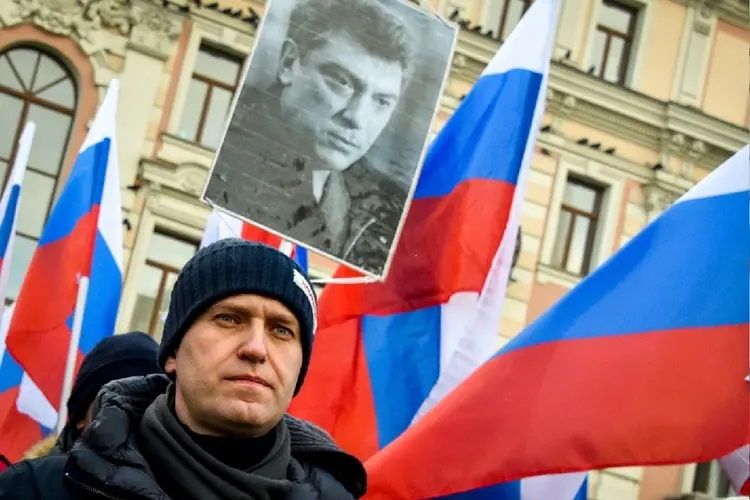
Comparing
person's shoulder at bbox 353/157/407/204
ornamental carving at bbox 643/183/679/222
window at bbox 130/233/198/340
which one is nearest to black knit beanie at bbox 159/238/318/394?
person's shoulder at bbox 353/157/407/204

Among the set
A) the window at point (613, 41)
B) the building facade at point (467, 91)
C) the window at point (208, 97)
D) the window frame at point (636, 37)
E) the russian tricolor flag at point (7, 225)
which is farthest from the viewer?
the window at point (613, 41)

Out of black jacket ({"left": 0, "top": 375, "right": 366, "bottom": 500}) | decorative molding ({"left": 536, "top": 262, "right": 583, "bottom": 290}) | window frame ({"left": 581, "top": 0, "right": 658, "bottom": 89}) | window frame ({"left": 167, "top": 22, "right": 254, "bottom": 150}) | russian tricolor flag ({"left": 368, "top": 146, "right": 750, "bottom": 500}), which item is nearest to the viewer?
black jacket ({"left": 0, "top": 375, "right": 366, "bottom": 500})

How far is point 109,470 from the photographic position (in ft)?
6.43

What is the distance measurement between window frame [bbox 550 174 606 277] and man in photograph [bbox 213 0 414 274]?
32.0 ft

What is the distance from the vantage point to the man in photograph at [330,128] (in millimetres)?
5762

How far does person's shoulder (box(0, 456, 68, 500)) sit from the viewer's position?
1.97 meters

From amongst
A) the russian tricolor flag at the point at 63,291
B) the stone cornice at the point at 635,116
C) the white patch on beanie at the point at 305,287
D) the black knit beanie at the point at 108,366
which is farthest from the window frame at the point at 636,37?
the white patch on beanie at the point at 305,287

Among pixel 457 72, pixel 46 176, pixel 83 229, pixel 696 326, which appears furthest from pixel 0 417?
pixel 457 72

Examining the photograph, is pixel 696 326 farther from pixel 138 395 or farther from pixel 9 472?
pixel 9 472

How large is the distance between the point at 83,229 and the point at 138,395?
467cm

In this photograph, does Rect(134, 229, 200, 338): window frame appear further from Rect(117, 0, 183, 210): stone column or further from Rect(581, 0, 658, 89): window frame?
Rect(581, 0, 658, 89): window frame

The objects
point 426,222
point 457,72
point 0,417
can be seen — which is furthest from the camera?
point 457,72

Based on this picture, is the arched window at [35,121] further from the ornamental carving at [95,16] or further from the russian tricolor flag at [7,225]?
the russian tricolor flag at [7,225]

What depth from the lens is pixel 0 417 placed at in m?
6.66
